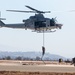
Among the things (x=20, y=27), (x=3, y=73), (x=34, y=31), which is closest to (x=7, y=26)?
(x=20, y=27)

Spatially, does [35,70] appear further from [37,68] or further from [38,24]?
[38,24]

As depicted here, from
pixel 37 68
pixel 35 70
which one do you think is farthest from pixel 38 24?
pixel 35 70

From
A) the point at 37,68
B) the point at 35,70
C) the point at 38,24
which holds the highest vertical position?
the point at 38,24

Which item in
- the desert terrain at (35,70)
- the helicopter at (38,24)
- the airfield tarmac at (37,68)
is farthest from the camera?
the helicopter at (38,24)

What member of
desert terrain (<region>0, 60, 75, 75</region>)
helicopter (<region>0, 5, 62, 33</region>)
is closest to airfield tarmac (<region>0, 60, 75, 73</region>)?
desert terrain (<region>0, 60, 75, 75</region>)

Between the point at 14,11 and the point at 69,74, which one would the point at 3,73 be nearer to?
the point at 69,74

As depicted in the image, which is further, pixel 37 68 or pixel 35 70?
pixel 37 68

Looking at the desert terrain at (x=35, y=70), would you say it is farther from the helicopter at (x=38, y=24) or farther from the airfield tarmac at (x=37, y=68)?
the helicopter at (x=38, y=24)

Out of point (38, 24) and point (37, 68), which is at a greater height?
point (38, 24)

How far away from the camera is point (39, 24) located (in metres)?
70.0

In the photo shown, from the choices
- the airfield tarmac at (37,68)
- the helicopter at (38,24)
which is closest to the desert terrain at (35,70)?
the airfield tarmac at (37,68)

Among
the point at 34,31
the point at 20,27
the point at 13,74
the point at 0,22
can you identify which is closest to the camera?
the point at 13,74

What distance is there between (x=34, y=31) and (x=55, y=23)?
4.77 metres

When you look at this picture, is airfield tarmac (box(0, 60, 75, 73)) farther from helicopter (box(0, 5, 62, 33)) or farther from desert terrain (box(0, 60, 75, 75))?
helicopter (box(0, 5, 62, 33))
